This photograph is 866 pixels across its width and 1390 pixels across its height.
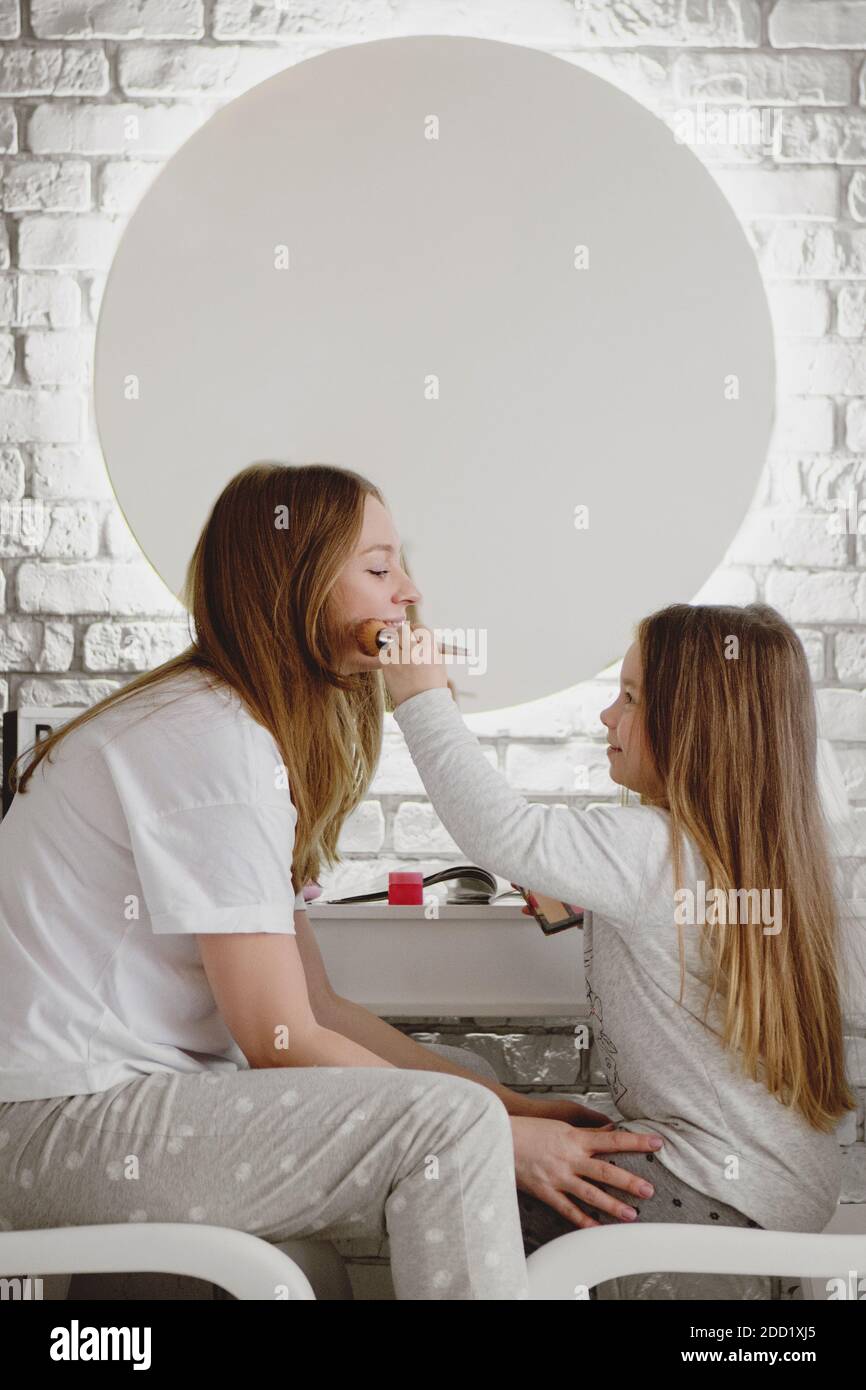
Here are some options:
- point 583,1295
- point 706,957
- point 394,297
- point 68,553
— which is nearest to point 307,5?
point 394,297

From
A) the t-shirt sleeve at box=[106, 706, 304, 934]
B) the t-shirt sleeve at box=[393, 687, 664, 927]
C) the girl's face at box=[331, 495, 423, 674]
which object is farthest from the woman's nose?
the t-shirt sleeve at box=[106, 706, 304, 934]

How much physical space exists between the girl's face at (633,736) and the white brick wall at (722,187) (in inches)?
21.1

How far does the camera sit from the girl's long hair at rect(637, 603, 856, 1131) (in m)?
1.12

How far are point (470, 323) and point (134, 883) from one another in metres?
1.05

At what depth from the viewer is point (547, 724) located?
1828 mm

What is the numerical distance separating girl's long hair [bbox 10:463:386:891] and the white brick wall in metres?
0.61

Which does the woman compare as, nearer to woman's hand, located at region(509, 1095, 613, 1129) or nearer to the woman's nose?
the woman's nose

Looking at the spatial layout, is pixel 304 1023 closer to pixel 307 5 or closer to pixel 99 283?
pixel 99 283

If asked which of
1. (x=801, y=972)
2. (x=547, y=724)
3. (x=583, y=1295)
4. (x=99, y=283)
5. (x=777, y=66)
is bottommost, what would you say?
(x=583, y=1295)

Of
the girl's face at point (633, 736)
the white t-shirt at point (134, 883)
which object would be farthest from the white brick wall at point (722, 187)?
the white t-shirt at point (134, 883)

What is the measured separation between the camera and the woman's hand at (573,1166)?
3.56ft

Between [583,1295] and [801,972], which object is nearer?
[583,1295]

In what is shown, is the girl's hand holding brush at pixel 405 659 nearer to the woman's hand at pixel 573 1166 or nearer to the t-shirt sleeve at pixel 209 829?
the t-shirt sleeve at pixel 209 829

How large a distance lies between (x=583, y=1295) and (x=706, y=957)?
0.98 ft
